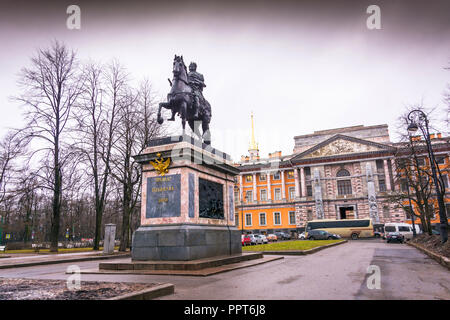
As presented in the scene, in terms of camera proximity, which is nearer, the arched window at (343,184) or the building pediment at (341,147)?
the building pediment at (341,147)

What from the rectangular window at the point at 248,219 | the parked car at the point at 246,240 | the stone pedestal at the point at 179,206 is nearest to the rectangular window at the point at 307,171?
the rectangular window at the point at 248,219

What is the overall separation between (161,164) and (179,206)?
1.65m

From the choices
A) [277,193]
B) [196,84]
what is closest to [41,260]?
[196,84]

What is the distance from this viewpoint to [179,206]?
10859 millimetres

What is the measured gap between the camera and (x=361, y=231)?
52.2 meters

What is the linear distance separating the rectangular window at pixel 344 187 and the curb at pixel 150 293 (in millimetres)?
65062

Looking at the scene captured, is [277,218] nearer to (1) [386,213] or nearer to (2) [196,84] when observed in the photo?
(1) [386,213]

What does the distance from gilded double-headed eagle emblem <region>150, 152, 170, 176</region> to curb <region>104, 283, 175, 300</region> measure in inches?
218

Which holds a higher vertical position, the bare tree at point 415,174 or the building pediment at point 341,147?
the building pediment at point 341,147

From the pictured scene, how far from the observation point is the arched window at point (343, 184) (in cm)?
6600

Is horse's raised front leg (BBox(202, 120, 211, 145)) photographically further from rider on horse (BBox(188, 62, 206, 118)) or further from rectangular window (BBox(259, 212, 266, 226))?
rectangular window (BBox(259, 212, 266, 226))

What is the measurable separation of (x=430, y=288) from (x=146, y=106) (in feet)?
76.3

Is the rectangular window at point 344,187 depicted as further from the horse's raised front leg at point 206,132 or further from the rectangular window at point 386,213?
the horse's raised front leg at point 206,132
